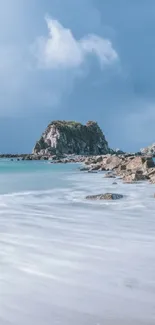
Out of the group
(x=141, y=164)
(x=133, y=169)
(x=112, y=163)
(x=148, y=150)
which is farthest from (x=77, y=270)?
(x=148, y=150)

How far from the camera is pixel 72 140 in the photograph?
128 metres

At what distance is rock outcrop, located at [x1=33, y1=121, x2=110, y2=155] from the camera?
122 meters

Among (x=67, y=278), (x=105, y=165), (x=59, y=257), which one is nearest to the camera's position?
(x=67, y=278)

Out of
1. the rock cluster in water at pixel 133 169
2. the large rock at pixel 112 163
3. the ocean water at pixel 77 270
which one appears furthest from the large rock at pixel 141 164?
the ocean water at pixel 77 270

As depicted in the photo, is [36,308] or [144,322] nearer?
[144,322]

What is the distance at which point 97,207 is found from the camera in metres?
9.35

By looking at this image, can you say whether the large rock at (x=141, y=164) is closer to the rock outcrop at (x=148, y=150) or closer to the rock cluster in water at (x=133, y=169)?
the rock cluster in water at (x=133, y=169)

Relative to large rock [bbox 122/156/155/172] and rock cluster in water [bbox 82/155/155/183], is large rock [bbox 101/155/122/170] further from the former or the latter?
large rock [bbox 122/156/155/172]

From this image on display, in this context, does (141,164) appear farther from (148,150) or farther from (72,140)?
(72,140)

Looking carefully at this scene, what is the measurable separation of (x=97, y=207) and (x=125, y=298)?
5.92 metres

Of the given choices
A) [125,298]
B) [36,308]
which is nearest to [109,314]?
[125,298]

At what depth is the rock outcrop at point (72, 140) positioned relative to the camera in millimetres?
122062

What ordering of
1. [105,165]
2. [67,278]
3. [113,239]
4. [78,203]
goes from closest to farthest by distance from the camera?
[67,278] → [113,239] → [78,203] → [105,165]

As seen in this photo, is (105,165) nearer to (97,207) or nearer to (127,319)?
(97,207)
